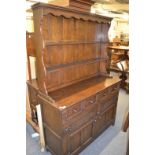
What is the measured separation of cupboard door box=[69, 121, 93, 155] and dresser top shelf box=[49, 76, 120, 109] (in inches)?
17.4

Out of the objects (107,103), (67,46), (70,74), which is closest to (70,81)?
(70,74)

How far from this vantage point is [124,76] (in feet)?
14.9

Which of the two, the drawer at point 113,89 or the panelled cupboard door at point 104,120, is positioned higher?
the drawer at point 113,89

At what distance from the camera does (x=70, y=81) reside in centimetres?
235

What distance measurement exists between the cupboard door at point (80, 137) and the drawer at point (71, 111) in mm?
283

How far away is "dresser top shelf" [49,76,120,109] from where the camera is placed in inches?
70.0

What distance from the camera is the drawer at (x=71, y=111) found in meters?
1.64

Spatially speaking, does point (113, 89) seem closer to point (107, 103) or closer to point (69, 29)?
point (107, 103)

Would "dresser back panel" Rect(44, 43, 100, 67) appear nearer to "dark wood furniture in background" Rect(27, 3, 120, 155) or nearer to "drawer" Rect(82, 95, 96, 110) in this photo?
"dark wood furniture in background" Rect(27, 3, 120, 155)

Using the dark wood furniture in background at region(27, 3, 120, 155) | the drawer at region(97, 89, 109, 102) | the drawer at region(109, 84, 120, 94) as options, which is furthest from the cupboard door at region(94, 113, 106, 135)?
the drawer at region(109, 84, 120, 94)

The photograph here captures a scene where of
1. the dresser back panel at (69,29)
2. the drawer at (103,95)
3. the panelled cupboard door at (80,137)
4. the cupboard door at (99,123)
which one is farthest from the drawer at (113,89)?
the dresser back panel at (69,29)

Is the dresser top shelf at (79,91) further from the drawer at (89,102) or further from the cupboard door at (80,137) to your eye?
the cupboard door at (80,137)

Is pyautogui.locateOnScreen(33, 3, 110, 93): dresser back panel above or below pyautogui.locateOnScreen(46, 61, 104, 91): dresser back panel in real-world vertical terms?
above
